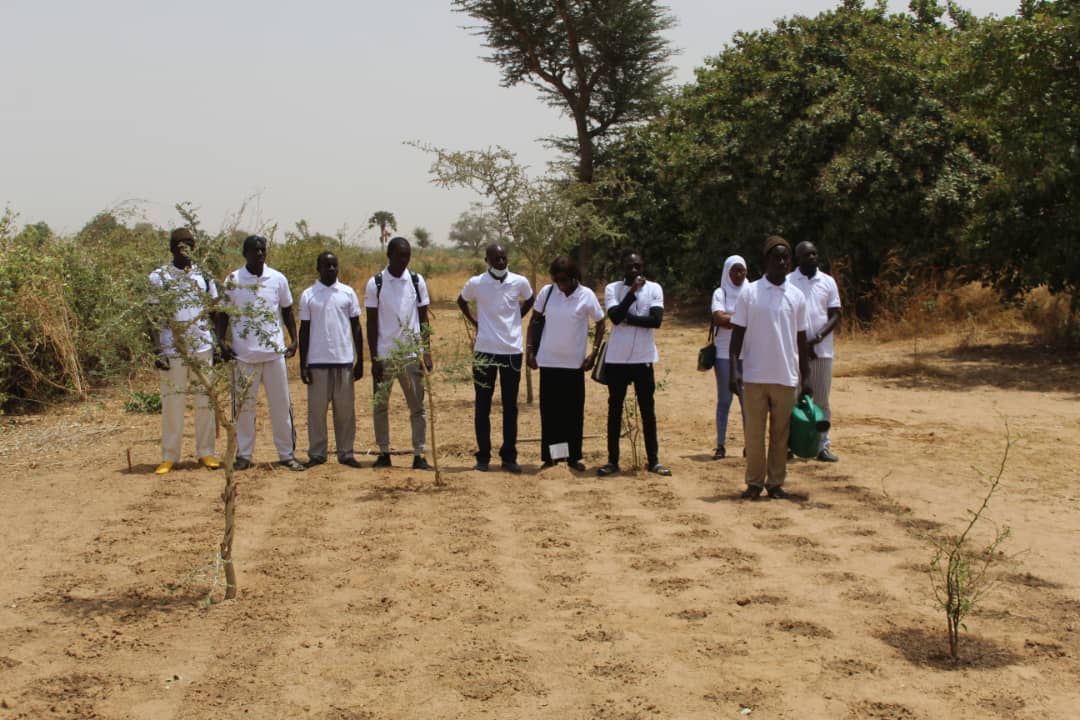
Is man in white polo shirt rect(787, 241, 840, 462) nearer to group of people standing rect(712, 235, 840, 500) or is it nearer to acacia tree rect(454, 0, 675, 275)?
group of people standing rect(712, 235, 840, 500)

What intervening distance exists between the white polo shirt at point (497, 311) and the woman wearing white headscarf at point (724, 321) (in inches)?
58.6

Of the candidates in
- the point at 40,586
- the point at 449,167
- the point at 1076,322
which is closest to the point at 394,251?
the point at 40,586

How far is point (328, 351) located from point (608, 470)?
87.7 inches

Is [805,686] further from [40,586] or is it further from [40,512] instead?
[40,512]

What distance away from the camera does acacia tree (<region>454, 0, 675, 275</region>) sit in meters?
29.0

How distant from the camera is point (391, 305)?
8055mm

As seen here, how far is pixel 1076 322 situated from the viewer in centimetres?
1480

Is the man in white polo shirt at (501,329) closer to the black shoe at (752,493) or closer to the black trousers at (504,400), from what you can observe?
the black trousers at (504,400)

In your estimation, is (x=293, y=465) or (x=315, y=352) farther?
(x=293, y=465)

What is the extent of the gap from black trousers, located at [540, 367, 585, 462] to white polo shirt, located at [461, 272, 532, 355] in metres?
0.34

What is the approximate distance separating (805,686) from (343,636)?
194 centimetres

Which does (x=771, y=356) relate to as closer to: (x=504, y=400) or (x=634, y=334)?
(x=634, y=334)

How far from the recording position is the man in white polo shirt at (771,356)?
22.9 ft

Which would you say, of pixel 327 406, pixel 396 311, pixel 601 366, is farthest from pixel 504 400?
pixel 327 406
